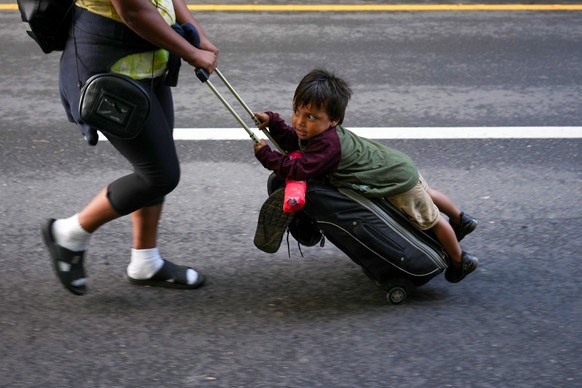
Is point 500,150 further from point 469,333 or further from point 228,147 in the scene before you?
point 469,333

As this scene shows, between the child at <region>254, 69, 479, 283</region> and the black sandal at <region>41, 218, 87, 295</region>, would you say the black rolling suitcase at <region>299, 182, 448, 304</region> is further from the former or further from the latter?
the black sandal at <region>41, 218, 87, 295</region>

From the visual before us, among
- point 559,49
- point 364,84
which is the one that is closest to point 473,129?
point 364,84

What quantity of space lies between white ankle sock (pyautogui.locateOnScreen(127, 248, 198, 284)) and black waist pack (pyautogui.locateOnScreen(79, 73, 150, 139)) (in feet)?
2.24

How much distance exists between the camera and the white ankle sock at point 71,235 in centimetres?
396

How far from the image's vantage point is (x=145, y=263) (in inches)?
162

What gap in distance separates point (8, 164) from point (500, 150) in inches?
113

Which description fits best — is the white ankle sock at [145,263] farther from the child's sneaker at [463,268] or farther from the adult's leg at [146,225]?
the child's sneaker at [463,268]

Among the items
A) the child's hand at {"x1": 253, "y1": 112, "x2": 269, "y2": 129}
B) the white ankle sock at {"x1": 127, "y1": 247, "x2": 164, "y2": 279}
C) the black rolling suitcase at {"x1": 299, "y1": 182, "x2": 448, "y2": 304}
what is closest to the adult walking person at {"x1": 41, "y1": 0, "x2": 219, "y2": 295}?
the white ankle sock at {"x1": 127, "y1": 247, "x2": 164, "y2": 279}

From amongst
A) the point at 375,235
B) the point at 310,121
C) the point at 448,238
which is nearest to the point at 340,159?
the point at 310,121

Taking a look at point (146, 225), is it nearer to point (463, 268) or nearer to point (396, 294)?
point (396, 294)

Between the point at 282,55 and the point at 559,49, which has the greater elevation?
the point at 559,49

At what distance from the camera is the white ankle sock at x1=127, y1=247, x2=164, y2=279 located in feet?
13.5

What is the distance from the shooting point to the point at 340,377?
346cm

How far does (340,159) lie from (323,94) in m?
0.26
